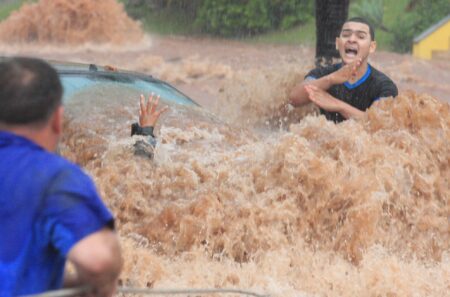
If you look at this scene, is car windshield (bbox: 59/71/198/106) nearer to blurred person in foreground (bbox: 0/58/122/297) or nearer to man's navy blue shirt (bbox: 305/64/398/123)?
man's navy blue shirt (bbox: 305/64/398/123)

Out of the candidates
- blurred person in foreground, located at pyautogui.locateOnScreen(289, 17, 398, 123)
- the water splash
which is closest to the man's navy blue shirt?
blurred person in foreground, located at pyautogui.locateOnScreen(289, 17, 398, 123)

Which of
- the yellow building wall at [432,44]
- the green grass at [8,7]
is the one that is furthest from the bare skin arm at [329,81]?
the green grass at [8,7]

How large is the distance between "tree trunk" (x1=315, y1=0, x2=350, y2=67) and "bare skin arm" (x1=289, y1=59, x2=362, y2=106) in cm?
534

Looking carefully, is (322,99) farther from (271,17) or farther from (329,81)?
(271,17)

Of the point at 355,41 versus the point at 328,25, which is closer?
the point at 355,41

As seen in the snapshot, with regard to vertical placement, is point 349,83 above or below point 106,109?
above

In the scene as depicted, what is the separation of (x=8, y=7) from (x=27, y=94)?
1292 inches

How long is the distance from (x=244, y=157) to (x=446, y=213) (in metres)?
1.33

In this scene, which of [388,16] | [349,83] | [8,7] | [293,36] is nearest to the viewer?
[349,83]

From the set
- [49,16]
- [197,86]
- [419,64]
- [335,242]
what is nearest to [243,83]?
[197,86]

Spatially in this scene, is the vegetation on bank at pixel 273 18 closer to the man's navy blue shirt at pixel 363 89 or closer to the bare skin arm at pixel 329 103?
the man's navy blue shirt at pixel 363 89

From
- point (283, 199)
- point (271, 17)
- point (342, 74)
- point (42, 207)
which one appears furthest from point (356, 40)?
point (271, 17)

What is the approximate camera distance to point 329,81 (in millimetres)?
6590

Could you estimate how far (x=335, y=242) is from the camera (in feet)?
19.6
